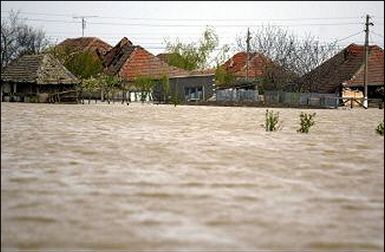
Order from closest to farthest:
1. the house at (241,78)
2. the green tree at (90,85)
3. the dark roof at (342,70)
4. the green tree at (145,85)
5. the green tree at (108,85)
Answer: the dark roof at (342,70) < the house at (241,78) < the green tree at (90,85) < the green tree at (108,85) < the green tree at (145,85)

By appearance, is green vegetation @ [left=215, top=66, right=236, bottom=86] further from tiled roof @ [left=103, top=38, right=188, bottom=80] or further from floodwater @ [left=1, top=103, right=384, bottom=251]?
floodwater @ [left=1, top=103, right=384, bottom=251]

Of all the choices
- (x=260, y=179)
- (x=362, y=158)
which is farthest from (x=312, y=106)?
(x=260, y=179)

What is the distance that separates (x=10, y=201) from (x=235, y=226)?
81.1 inches

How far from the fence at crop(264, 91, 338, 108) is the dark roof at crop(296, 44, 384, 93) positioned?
4.14m

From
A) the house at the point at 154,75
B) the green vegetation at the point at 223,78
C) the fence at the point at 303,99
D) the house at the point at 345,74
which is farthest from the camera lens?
the green vegetation at the point at 223,78

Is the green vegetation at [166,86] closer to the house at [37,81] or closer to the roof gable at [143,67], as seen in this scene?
the roof gable at [143,67]

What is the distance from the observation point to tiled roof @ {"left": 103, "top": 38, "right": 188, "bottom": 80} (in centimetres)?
4831

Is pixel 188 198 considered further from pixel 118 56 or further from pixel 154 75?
pixel 118 56

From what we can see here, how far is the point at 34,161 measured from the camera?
6.61 m

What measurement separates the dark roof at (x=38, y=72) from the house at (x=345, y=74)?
20608 millimetres

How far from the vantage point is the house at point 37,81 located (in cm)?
3512

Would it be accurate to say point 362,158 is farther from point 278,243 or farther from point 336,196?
point 278,243

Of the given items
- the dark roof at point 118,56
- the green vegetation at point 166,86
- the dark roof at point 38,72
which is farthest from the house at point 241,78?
the dark roof at point 38,72

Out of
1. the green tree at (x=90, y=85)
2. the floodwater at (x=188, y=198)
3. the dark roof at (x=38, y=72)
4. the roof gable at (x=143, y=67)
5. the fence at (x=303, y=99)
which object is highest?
the roof gable at (x=143, y=67)
